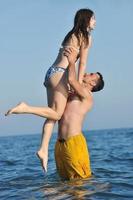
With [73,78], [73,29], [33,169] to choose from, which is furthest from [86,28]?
[33,169]

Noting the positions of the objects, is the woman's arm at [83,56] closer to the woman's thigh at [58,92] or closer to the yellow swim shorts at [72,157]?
the woman's thigh at [58,92]

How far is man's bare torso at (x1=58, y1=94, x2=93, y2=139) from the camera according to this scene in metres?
8.91

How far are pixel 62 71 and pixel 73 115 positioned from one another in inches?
33.0

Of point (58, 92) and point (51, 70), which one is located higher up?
point (51, 70)

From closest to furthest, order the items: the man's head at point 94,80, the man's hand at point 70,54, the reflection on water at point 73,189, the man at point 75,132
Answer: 1. the reflection on water at point 73,189
2. the man's hand at point 70,54
3. the man at point 75,132
4. the man's head at point 94,80

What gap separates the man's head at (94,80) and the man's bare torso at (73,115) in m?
0.19

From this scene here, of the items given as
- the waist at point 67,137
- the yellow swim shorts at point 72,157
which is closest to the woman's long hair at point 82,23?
the waist at point 67,137

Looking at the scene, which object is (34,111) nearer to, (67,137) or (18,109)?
(18,109)

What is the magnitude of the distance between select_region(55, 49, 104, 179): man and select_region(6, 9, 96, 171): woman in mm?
223

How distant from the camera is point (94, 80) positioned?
9125 mm

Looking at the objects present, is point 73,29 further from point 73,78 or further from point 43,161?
point 43,161

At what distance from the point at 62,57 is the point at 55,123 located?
3.69 feet

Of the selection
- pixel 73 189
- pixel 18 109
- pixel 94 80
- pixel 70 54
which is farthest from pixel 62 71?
pixel 73 189

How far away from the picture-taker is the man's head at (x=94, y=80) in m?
9.07
